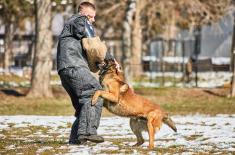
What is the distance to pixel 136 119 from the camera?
1001 centimetres

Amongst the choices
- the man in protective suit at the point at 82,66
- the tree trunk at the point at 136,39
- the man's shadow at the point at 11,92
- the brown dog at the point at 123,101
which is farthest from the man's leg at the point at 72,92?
the tree trunk at the point at 136,39

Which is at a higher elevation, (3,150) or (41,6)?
(41,6)

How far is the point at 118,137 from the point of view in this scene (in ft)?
40.5

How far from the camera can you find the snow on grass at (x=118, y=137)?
31.6ft

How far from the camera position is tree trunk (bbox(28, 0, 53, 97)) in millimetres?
24156

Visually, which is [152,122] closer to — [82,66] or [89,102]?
[89,102]

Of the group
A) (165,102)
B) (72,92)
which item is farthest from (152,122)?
(165,102)

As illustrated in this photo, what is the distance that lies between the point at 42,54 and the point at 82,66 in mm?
14837

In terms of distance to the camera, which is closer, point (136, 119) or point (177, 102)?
point (136, 119)

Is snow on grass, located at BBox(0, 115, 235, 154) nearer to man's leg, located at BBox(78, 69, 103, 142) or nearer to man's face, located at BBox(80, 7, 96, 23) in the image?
man's leg, located at BBox(78, 69, 103, 142)

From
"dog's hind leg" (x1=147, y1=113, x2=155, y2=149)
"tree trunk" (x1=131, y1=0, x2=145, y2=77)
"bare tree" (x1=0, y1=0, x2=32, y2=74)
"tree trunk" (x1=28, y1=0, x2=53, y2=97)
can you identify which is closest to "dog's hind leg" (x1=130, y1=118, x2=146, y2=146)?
"dog's hind leg" (x1=147, y1=113, x2=155, y2=149)

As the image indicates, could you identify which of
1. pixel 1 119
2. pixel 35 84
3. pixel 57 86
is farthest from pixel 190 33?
pixel 1 119

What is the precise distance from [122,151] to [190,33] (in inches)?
1865

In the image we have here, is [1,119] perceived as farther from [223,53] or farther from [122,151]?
[223,53]
